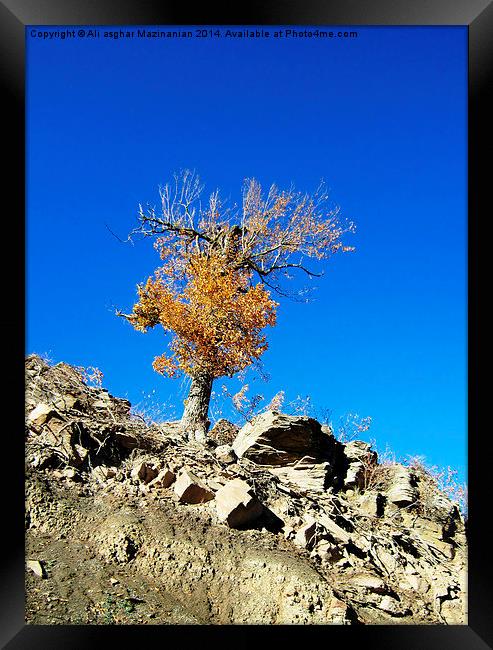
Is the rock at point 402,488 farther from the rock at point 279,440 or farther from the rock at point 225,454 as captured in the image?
the rock at point 225,454

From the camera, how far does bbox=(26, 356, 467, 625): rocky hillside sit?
5.07m

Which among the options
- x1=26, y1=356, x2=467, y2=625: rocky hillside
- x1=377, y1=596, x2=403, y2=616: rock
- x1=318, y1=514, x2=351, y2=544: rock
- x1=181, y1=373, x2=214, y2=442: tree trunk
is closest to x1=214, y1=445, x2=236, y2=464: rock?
x1=26, y1=356, x2=467, y2=625: rocky hillside

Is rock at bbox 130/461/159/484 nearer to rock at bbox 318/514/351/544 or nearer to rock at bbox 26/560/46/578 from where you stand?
rock at bbox 26/560/46/578

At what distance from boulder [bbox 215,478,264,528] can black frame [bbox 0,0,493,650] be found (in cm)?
106

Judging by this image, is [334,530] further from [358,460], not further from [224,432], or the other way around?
[224,432]

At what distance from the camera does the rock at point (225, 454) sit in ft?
22.1

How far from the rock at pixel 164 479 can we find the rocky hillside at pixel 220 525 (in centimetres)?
1

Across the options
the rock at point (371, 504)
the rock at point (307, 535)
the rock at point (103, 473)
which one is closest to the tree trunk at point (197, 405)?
the rock at point (103, 473)

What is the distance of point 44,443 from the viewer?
621 centimetres

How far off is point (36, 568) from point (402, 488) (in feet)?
15.2

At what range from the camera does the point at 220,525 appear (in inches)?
225
